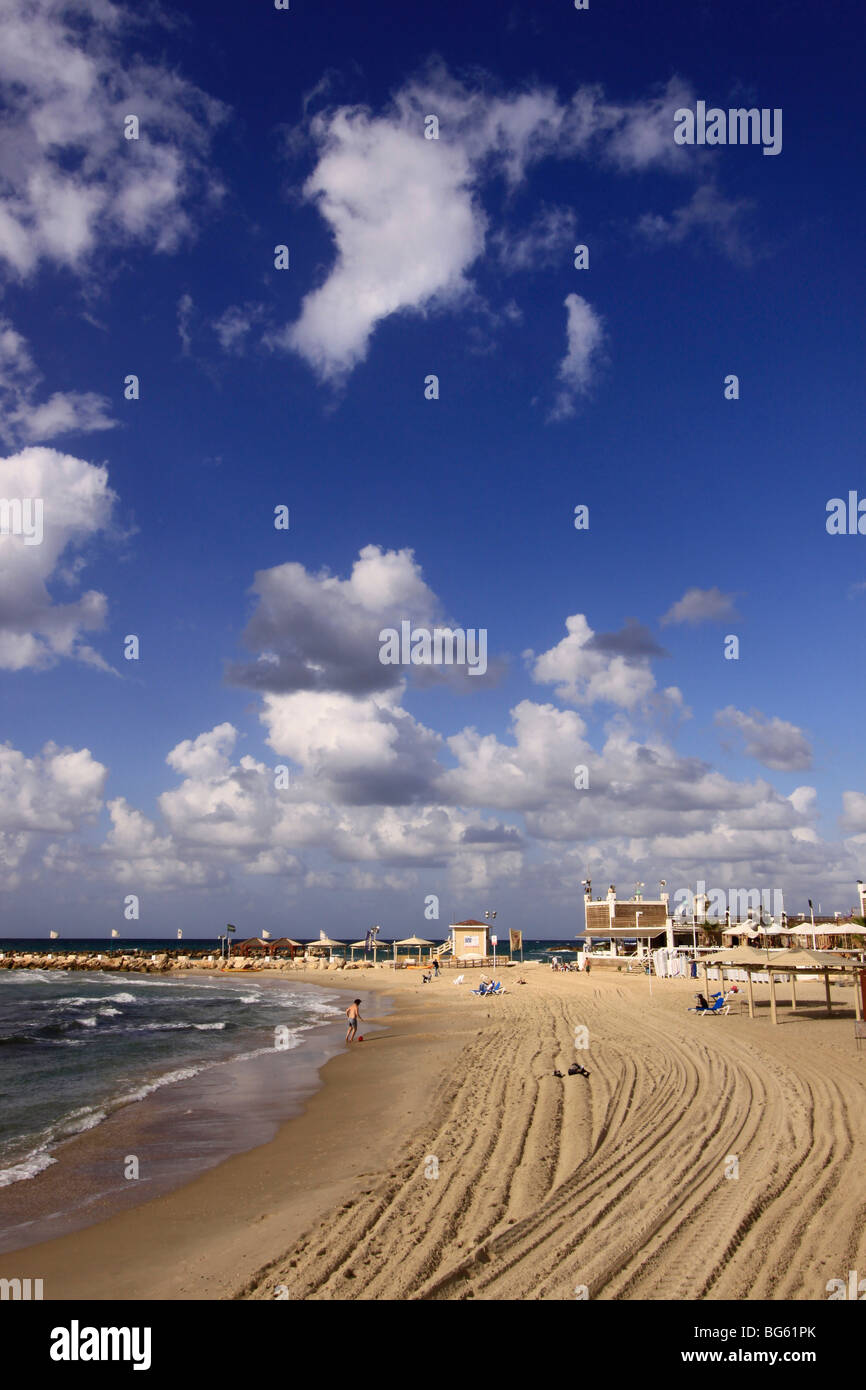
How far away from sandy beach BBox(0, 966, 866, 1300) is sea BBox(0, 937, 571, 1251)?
822 millimetres

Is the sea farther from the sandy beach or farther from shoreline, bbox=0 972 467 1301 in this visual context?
the sandy beach

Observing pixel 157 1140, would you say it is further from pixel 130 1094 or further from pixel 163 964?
pixel 163 964

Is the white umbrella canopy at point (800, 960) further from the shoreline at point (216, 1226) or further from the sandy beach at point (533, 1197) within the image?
the shoreline at point (216, 1226)

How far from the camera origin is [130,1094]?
16.3 m

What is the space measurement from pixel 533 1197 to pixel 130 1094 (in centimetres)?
1147

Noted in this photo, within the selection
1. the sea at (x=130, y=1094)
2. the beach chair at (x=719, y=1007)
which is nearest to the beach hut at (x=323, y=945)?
the sea at (x=130, y=1094)

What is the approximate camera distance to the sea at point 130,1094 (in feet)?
33.5

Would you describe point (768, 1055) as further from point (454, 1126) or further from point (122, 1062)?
point (122, 1062)

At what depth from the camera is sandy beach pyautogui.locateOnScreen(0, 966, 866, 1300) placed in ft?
20.1

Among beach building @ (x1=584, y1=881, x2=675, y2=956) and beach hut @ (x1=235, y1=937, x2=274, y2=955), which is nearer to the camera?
beach building @ (x1=584, y1=881, x2=675, y2=956)

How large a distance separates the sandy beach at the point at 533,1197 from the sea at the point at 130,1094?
82 cm

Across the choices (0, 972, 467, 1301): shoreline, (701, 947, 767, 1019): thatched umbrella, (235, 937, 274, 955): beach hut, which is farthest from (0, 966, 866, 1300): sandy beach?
(235, 937, 274, 955): beach hut

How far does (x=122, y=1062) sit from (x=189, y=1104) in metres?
6.58

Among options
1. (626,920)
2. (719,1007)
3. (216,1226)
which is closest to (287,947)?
(626,920)
